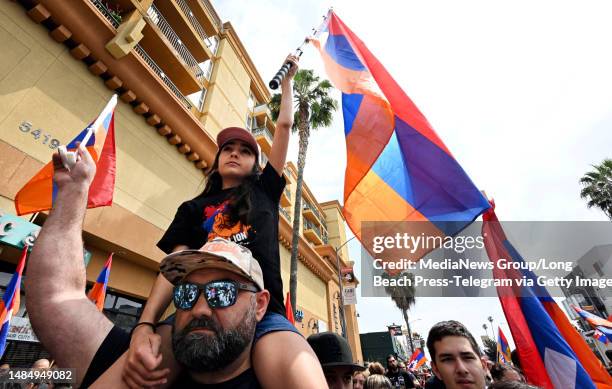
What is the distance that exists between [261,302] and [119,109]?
9145 mm

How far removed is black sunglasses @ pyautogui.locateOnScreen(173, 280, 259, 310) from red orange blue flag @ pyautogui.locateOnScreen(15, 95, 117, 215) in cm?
332

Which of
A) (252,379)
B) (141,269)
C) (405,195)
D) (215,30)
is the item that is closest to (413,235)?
(405,195)

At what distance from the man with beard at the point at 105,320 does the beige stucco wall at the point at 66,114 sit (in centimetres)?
406

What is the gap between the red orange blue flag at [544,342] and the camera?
3.17 m

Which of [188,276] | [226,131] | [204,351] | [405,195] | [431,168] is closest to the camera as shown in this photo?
[204,351]

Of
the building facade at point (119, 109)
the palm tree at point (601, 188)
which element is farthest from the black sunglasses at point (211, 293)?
the palm tree at point (601, 188)

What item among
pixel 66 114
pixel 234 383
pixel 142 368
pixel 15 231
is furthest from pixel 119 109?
pixel 234 383

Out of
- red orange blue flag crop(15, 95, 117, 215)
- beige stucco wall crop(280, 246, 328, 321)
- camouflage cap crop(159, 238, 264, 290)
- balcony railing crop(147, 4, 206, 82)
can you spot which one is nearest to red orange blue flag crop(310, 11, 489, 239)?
camouflage cap crop(159, 238, 264, 290)

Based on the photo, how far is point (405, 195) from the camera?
423cm

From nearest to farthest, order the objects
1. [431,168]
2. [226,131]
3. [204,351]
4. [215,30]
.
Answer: [204,351] < [226,131] < [431,168] < [215,30]

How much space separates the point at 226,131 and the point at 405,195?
2828 mm

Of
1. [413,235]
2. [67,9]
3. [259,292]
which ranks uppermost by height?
[67,9]

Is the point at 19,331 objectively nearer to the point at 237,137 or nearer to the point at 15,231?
the point at 15,231

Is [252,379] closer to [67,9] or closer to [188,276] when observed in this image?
[188,276]
